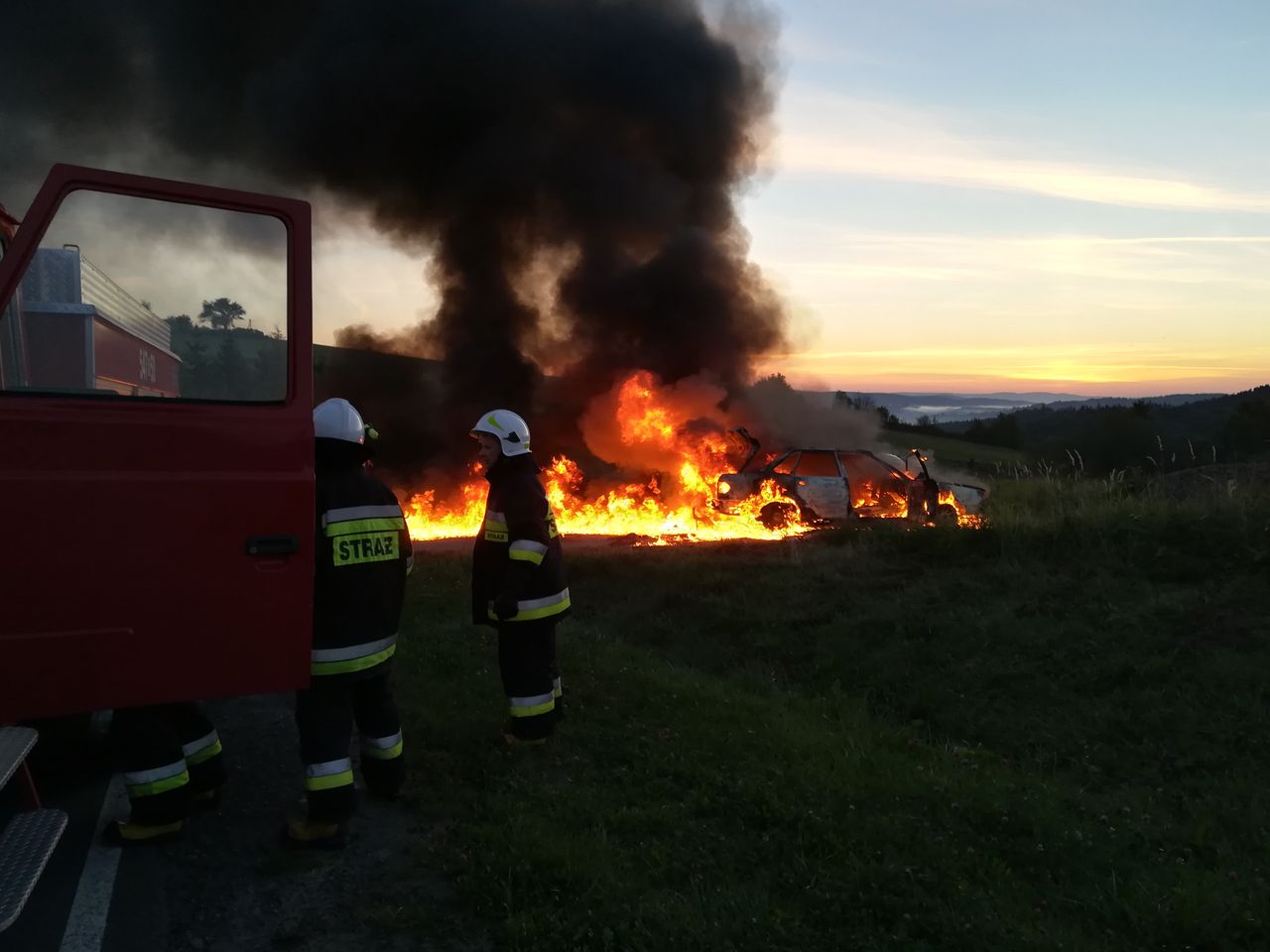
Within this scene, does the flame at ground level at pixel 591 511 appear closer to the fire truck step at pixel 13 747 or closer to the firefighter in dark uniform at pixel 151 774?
the firefighter in dark uniform at pixel 151 774

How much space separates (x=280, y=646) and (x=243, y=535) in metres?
0.42

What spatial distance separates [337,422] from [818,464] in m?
10.5

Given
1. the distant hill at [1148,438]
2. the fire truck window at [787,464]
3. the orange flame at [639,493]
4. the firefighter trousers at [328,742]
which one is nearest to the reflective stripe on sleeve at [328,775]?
the firefighter trousers at [328,742]

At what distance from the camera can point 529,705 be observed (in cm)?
492

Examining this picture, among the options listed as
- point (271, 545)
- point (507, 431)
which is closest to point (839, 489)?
point (507, 431)

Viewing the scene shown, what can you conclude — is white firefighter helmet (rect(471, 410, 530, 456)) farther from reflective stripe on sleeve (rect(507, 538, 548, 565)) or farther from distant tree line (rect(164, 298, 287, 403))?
distant tree line (rect(164, 298, 287, 403))

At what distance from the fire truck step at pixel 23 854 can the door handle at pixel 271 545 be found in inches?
38.4

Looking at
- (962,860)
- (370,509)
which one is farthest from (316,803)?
(962,860)

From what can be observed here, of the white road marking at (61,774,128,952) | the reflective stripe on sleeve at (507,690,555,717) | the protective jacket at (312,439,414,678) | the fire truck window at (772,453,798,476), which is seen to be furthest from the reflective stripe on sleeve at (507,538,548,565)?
the fire truck window at (772,453,798,476)

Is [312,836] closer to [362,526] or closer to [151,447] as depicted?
[362,526]

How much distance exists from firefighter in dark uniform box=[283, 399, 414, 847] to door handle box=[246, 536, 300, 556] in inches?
17.5

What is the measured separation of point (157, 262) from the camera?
331 cm

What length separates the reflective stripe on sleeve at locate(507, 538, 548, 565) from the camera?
4.75 meters

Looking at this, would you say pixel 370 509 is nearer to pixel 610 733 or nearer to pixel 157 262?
pixel 157 262
